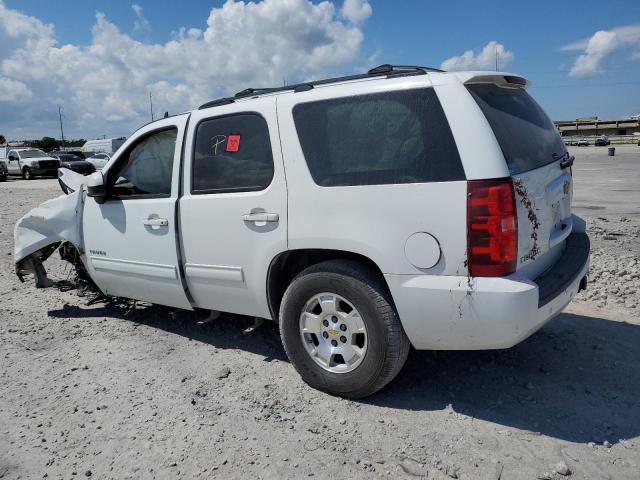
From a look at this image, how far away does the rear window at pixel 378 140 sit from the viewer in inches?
114

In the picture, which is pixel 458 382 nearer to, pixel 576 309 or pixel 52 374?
Answer: pixel 576 309

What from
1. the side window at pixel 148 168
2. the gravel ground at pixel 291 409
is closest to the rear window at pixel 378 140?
the side window at pixel 148 168

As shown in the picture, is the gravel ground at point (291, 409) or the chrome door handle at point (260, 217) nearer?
the gravel ground at point (291, 409)

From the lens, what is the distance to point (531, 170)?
3.05 metres

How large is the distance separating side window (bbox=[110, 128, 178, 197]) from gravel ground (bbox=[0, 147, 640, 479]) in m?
1.33

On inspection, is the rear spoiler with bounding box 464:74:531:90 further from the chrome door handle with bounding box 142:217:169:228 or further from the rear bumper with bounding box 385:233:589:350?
the chrome door handle with bounding box 142:217:169:228

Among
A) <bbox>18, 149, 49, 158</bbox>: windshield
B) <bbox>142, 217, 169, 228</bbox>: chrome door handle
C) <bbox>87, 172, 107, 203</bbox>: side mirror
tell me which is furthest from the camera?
<bbox>18, 149, 49, 158</bbox>: windshield

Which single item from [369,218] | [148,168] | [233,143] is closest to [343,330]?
[369,218]

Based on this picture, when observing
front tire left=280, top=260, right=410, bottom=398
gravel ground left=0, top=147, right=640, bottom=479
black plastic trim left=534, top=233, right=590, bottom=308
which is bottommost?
gravel ground left=0, top=147, right=640, bottom=479

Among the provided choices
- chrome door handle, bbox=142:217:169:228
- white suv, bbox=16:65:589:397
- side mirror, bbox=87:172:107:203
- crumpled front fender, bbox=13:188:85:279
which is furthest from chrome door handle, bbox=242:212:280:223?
crumpled front fender, bbox=13:188:85:279

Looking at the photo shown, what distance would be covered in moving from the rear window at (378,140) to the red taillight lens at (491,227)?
0.51 feet

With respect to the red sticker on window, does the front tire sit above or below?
below

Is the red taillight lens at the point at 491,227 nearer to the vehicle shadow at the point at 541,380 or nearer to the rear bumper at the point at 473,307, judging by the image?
the rear bumper at the point at 473,307

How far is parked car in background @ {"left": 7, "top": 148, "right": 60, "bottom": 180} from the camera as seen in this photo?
32812mm
